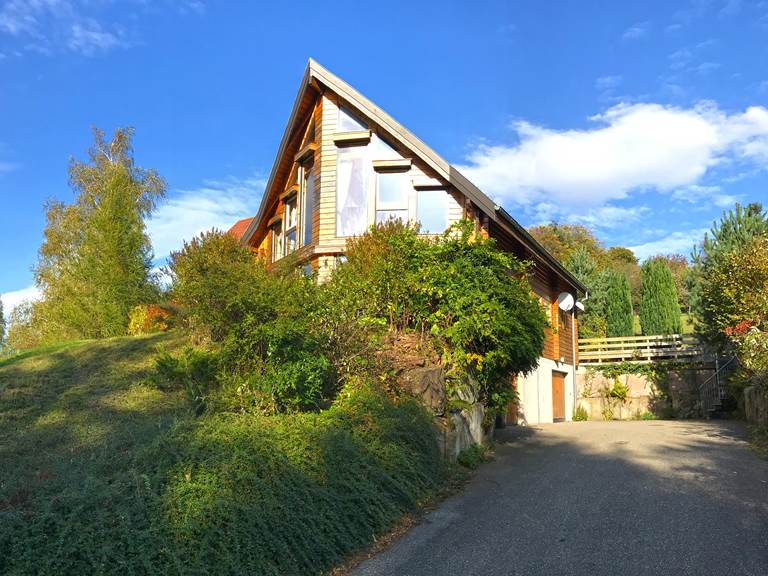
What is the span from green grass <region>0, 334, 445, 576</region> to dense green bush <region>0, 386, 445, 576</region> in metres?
0.01

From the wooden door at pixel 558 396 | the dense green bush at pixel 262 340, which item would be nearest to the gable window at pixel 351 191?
the dense green bush at pixel 262 340

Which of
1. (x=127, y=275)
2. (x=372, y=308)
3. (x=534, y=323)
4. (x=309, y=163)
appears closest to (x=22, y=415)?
(x=372, y=308)

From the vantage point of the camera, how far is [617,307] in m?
31.3

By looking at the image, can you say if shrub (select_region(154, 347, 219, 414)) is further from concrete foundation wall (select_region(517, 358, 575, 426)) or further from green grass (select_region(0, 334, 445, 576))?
concrete foundation wall (select_region(517, 358, 575, 426))

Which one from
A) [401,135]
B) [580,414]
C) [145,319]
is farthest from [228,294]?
[580,414]

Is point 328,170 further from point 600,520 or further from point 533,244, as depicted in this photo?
point 600,520

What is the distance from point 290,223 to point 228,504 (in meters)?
15.6

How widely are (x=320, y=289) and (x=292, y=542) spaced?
4910mm

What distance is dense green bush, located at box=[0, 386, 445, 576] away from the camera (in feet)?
13.9

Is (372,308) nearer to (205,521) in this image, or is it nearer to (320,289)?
(320,289)

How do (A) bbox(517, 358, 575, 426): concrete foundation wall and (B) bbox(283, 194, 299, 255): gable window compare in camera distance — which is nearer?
(A) bbox(517, 358, 575, 426): concrete foundation wall

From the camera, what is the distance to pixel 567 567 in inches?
223

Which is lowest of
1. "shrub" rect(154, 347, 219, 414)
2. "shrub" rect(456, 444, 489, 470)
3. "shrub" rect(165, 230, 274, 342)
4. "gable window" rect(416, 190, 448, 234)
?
"shrub" rect(456, 444, 489, 470)

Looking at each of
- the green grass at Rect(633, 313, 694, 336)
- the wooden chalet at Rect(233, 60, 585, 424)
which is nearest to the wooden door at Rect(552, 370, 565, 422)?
the wooden chalet at Rect(233, 60, 585, 424)
